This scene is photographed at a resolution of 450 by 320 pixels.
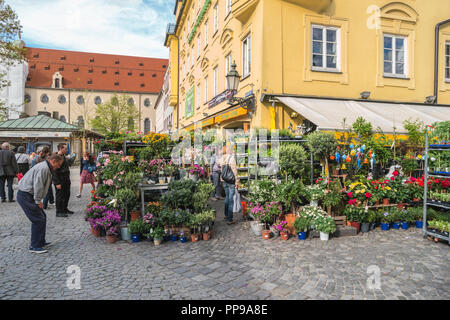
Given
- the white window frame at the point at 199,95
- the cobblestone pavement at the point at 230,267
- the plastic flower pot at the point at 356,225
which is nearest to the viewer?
the cobblestone pavement at the point at 230,267

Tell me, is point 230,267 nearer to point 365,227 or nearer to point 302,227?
point 302,227

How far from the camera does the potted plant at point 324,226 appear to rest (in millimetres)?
5781

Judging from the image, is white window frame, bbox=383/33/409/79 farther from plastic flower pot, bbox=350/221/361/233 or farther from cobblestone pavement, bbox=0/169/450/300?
plastic flower pot, bbox=350/221/361/233

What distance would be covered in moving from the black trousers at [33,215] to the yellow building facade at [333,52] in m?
7.43

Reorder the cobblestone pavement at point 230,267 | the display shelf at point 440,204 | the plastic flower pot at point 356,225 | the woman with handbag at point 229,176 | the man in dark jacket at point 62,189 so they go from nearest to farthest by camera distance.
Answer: the cobblestone pavement at point 230,267, the display shelf at point 440,204, the plastic flower pot at point 356,225, the woman with handbag at point 229,176, the man in dark jacket at point 62,189

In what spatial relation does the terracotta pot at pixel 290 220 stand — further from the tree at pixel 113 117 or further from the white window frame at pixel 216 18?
the tree at pixel 113 117

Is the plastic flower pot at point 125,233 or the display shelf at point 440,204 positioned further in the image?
the plastic flower pot at point 125,233

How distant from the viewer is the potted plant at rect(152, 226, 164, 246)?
561cm

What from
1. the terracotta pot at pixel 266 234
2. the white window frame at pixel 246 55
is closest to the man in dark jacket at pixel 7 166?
the white window frame at pixel 246 55

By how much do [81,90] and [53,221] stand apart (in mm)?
65383

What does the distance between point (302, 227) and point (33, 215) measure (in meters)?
5.01

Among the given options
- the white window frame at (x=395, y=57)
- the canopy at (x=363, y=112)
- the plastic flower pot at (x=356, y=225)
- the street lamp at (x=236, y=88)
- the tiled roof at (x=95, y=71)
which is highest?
the tiled roof at (x=95, y=71)

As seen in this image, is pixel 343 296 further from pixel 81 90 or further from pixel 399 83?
pixel 81 90
